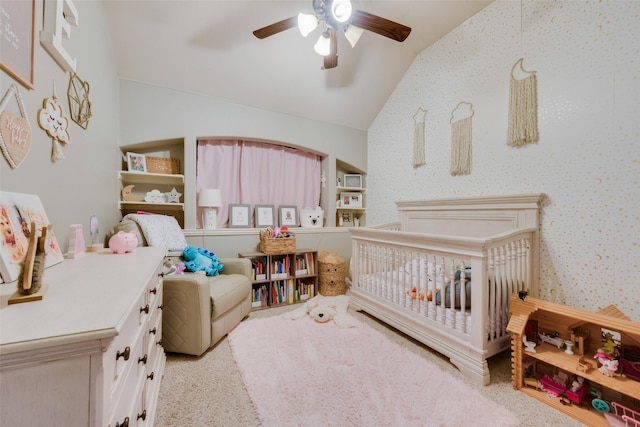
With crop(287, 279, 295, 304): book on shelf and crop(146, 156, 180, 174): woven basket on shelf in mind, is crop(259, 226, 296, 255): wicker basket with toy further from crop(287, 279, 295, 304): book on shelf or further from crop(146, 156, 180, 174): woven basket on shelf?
crop(146, 156, 180, 174): woven basket on shelf

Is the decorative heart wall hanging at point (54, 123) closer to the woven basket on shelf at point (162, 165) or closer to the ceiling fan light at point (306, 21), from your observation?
the woven basket on shelf at point (162, 165)

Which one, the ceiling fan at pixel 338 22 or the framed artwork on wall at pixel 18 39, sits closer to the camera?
the framed artwork on wall at pixel 18 39

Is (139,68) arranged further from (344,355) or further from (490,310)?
(490,310)

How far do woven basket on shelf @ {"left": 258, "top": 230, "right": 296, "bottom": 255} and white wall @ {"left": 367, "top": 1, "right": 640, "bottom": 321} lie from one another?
5.98 ft

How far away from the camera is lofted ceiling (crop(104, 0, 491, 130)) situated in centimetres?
217

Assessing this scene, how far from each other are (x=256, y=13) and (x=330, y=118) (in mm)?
1547

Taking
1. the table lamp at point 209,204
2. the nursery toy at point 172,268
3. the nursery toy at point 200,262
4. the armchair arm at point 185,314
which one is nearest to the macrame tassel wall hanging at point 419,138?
the table lamp at point 209,204

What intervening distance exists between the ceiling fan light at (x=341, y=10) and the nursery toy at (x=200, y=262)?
7.15ft

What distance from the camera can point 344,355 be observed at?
1.80 m

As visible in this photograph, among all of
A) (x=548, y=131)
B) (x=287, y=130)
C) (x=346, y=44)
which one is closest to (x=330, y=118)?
(x=287, y=130)

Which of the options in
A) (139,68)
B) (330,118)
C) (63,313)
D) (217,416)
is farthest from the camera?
(330,118)

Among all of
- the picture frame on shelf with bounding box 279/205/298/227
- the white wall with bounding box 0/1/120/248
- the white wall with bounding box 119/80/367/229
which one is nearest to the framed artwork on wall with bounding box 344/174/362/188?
the white wall with bounding box 119/80/367/229

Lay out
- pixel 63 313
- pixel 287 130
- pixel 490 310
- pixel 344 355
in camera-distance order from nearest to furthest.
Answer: pixel 63 313, pixel 490 310, pixel 344 355, pixel 287 130

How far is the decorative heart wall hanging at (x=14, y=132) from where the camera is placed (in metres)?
0.93
